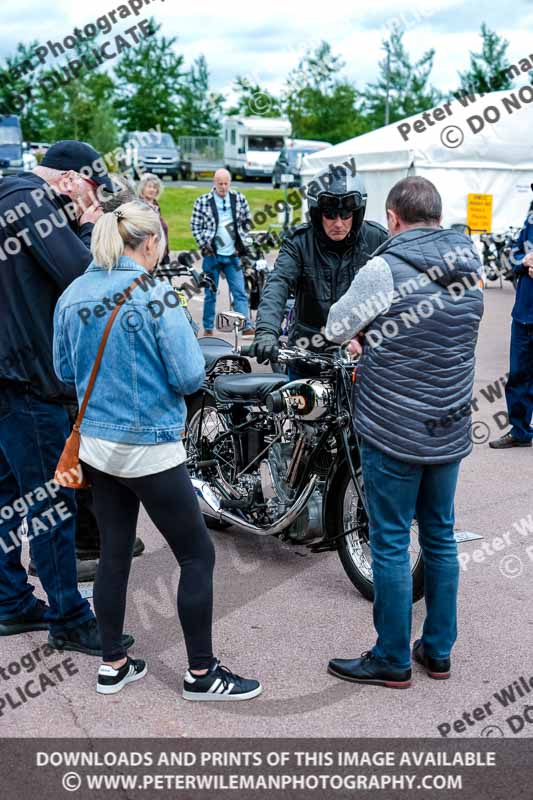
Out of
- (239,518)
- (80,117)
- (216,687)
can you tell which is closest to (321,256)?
(239,518)

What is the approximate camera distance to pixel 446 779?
2928mm

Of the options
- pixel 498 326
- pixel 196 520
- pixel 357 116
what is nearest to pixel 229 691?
pixel 196 520

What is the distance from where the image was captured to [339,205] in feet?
15.4

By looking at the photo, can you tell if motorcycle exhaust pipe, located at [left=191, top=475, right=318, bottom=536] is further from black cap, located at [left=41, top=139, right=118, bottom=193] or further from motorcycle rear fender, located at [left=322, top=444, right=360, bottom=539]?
black cap, located at [left=41, top=139, right=118, bottom=193]

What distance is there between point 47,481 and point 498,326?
33.0 feet

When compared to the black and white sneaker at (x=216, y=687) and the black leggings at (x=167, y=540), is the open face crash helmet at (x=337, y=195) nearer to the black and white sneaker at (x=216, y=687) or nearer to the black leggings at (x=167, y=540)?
the black leggings at (x=167, y=540)

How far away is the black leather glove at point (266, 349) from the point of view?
4277 millimetres

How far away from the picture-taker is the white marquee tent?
1675 centimetres

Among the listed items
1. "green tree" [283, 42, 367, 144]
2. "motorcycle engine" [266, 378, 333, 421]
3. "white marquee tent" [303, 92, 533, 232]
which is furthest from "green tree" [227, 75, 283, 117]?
"motorcycle engine" [266, 378, 333, 421]

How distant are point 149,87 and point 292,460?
52.5m

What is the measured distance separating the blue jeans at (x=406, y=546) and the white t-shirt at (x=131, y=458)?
2.43ft

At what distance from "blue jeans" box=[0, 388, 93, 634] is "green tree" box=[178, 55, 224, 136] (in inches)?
2083

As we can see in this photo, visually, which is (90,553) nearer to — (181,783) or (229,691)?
(229,691)

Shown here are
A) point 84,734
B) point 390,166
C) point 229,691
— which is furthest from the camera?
point 390,166
